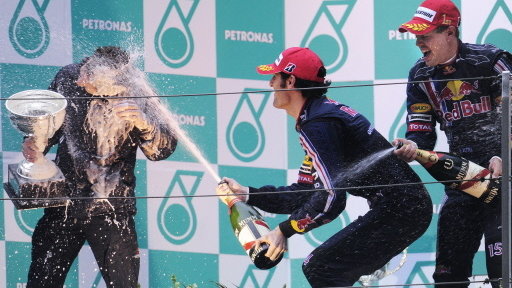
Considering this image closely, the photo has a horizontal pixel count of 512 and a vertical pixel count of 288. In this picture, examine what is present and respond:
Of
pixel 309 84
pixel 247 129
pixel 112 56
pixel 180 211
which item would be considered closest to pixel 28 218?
pixel 180 211

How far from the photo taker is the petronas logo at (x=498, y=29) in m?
5.82

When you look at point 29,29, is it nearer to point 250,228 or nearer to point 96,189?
point 96,189

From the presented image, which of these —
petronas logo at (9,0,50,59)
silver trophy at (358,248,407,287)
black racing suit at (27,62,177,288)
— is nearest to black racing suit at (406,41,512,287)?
silver trophy at (358,248,407,287)

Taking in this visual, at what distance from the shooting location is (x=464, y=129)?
15.9 feet

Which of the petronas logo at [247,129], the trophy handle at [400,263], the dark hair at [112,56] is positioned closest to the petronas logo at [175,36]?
the dark hair at [112,56]

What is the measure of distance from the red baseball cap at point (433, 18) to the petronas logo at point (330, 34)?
2.99 ft

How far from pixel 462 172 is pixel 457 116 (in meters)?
0.29

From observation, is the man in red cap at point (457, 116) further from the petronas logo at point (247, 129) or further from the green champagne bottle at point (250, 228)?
the petronas logo at point (247, 129)

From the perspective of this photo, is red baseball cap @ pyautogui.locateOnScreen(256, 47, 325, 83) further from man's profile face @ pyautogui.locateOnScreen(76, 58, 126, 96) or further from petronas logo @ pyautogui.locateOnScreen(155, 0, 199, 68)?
petronas logo @ pyautogui.locateOnScreen(155, 0, 199, 68)

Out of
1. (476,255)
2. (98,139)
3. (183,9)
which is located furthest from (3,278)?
(476,255)

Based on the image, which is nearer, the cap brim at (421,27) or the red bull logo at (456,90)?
the red bull logo at (456,90)

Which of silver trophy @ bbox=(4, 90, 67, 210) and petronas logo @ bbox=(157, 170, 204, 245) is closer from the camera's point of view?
silver trophy @ bbox=(4, 90, 67, 210)

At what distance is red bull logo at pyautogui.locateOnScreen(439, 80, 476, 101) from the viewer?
4.83m

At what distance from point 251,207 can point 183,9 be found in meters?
1.30
